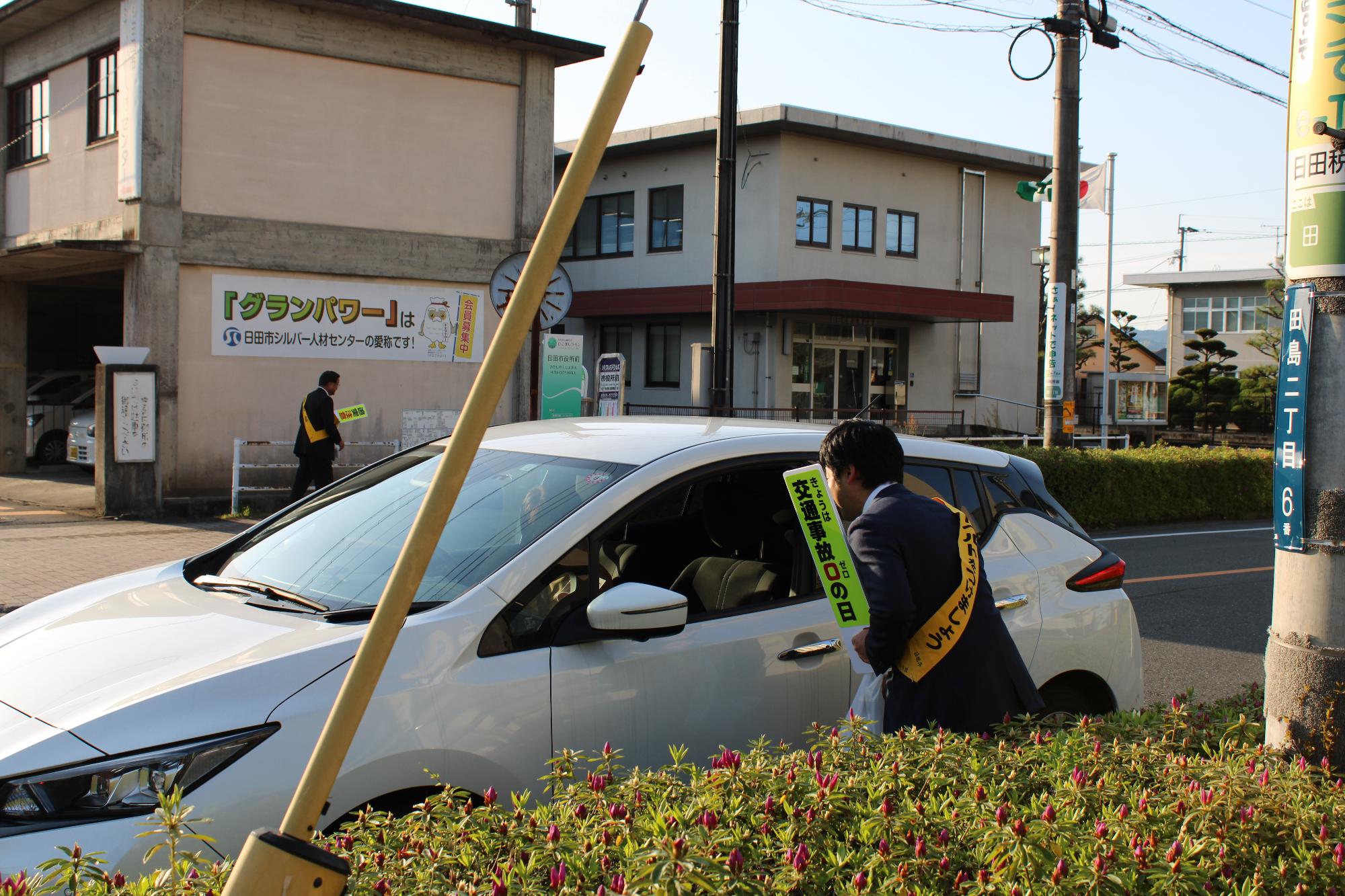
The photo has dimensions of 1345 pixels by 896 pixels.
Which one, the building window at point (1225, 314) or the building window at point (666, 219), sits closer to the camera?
the building window at point (666, 219)

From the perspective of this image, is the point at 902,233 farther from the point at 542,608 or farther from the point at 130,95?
the point at 542,608

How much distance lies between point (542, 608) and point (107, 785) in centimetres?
131

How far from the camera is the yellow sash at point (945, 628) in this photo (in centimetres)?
355

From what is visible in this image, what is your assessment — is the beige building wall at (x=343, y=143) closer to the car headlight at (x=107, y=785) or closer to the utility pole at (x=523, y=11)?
the utility pole at (x=523, y=11)

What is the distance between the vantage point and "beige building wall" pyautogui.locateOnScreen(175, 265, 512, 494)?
15664mm

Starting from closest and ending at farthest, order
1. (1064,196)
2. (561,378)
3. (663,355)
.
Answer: (561,378), (1064,196), (663,355)

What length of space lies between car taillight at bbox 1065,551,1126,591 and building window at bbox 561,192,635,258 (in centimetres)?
2753

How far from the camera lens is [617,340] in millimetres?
32812

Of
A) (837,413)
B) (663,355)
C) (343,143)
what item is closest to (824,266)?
(837,413)

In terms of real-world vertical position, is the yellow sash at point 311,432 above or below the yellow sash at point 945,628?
above

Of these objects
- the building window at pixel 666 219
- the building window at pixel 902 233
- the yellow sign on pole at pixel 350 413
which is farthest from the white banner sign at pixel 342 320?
the building window at pixel 902 233

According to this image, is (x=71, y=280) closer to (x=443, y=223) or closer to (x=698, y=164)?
(x=443, y=223)

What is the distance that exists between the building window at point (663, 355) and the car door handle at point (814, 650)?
26.7 metres

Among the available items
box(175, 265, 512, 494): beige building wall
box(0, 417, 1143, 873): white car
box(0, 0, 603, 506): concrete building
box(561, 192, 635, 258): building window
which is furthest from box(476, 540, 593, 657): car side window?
box(561, 192, 635, 258): building window
